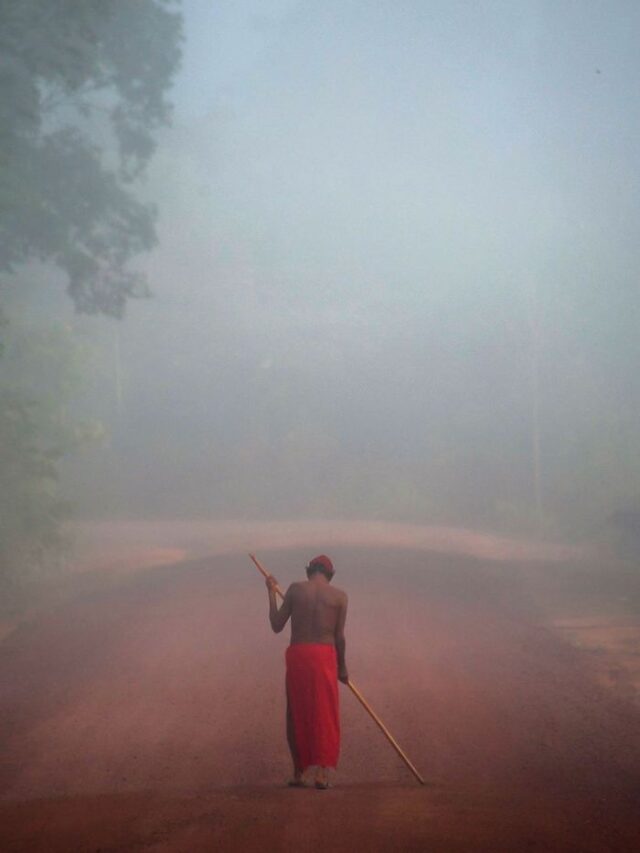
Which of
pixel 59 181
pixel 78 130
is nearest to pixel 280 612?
pixel 59 181

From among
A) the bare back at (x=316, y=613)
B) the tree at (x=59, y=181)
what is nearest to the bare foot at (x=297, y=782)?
the bare back at (x=316, y=613)

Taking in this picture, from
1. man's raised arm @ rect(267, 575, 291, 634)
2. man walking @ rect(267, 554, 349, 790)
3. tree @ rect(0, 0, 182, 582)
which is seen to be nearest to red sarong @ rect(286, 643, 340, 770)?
man walking @ rect(267, 554, 349, 790)

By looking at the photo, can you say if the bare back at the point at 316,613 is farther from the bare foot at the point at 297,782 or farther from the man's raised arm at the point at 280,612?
the bare foot at the point at 297,782

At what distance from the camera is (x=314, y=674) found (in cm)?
537

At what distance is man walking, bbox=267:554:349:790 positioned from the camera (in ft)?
17.4

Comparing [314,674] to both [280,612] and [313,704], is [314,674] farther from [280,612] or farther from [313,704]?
[280,612]

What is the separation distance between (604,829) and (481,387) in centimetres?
4863

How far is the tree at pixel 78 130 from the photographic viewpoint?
43.1 ft

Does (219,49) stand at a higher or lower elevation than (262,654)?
higher

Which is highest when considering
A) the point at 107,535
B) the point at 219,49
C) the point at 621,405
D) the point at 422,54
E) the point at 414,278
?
the point at 422,54

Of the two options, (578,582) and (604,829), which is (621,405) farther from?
(604,829)

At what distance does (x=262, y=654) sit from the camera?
1011 cm

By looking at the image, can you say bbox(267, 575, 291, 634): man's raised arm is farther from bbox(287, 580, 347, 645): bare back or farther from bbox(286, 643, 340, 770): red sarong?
bbox(286, 643, 340, 770): red sarong

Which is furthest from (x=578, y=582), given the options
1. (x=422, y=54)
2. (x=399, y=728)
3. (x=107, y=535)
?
(x=422, y=54)
